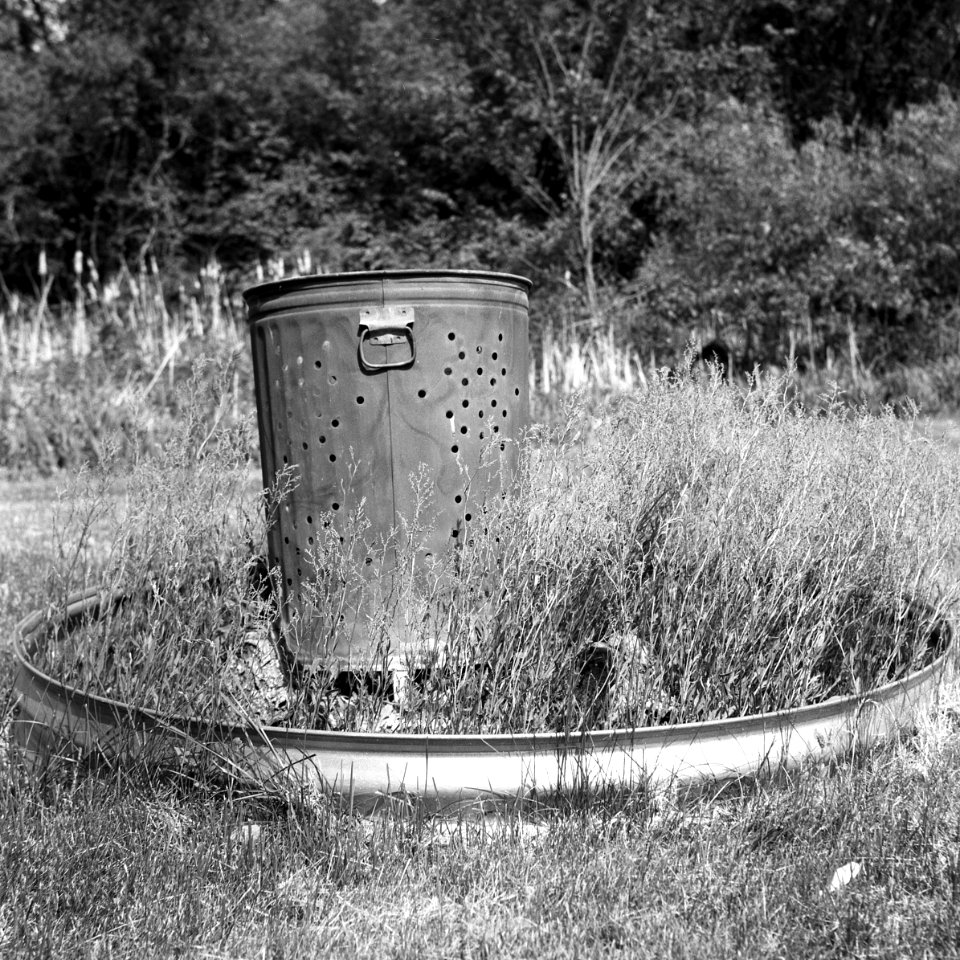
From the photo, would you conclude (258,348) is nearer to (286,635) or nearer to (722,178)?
(286,635)

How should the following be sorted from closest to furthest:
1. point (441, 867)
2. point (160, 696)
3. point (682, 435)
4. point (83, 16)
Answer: point (441, 867), point (160, 696), point (682, 435), point (83, 16)

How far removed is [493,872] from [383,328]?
1.41 metres

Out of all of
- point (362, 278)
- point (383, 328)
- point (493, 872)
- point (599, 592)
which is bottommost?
point (493, 872)

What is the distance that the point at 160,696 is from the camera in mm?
2791

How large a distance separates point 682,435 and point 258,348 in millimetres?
1262

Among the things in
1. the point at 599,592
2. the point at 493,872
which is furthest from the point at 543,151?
the point at 493,872

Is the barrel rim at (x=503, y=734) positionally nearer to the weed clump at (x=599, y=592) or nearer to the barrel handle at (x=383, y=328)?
the weed clump at (x=599, y=592)

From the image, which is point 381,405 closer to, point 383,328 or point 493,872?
point 383,328

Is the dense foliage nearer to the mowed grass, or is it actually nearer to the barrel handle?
the barrel handle

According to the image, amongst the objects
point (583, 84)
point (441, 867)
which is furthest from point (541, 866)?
point (583, 84)

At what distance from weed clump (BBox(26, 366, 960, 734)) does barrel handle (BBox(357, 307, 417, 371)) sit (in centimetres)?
49

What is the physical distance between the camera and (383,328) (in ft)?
9.31

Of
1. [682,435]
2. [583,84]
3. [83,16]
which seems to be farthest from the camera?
[83,16]

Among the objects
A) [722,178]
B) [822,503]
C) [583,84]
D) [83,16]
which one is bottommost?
[822,503]
